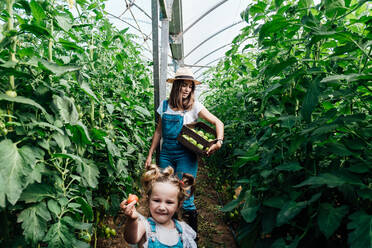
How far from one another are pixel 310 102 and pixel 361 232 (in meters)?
0.51

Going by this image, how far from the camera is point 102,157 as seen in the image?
2090 millimetres

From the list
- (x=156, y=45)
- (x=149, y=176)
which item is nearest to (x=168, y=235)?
(x=149, y=176)

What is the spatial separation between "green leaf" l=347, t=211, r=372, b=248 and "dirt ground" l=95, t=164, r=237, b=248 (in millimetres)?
1980

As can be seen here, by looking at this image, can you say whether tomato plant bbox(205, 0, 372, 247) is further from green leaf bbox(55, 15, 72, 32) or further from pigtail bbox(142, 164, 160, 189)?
green leaf bbox(55, 15, 72, 32)

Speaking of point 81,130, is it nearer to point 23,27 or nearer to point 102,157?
point 23,27

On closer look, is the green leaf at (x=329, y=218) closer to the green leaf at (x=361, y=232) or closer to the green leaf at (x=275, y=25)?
the green leaf at (x=361, y=232)

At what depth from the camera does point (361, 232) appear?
780 mm

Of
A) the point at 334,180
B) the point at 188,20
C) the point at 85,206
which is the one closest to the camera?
the point at 334,180

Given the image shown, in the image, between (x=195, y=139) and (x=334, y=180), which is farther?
(x=195, y=139)

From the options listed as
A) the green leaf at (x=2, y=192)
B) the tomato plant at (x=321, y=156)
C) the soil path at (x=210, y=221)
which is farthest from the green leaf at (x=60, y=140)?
the soil path at (x=210, y=221)

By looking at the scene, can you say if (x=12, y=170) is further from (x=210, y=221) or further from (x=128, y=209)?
(x=210, y=221)

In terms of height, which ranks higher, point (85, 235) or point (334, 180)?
point (334, 180)

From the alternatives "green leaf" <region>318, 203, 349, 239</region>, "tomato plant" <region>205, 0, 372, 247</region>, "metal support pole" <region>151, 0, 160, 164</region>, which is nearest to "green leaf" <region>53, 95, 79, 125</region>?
"tomato plant" <region>205, 0, 372, 247</region>

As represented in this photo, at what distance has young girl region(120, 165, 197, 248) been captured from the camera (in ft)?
4.95
